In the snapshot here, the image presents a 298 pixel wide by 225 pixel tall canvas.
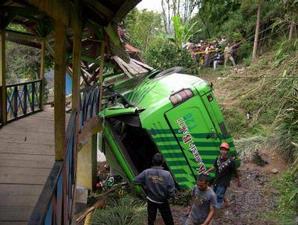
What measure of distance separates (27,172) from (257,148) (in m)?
8.09

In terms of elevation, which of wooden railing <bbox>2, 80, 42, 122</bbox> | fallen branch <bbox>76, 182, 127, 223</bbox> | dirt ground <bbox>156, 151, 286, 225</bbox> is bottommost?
fallen branch <bbox>76, 182, 127, 223</bbox>

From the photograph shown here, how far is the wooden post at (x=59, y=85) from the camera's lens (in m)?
4.09

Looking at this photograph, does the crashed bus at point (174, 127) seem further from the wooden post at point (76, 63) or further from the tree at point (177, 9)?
the tree at point (177, 9)

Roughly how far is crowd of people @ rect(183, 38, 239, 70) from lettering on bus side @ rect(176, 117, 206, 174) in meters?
12.4

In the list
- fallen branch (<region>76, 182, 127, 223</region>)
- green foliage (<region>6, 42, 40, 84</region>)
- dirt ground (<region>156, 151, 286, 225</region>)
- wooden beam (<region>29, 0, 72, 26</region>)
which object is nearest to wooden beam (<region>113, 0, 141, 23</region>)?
wooden beam (<region>29, 0, 72, 26</region>)

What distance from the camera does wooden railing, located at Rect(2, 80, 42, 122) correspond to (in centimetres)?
986

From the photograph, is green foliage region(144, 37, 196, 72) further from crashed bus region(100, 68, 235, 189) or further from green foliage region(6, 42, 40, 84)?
crashed bus region(100, 68, 235, 189)

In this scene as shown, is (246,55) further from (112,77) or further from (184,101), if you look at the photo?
(184,101)

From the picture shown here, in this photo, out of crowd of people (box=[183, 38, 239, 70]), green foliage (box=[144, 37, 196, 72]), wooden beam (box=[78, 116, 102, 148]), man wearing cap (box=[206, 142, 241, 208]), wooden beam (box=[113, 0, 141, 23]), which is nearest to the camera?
wooden beam (box=[113, 0, 141, 23])

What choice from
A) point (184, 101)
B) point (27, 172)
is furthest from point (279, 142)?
point (27, 172)

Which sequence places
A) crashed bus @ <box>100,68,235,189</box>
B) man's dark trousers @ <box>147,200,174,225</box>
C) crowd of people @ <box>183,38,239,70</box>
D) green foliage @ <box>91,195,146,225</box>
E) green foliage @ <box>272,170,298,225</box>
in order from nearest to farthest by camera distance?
man's dark trousers @ <box>147,200,174,225</box>
green foliage @ <box>272,170,298,225</box>
green foliage @ <box>91,195,146,225</box>
crashed bus @ <box>100,68,235,189</box>
crowd of people @ <box>183,38,239,70</box>

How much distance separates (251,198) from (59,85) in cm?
704

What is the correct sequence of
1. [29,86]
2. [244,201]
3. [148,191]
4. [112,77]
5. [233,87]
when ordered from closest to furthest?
[148,191] → [244,201] → [29,86] → [112,77] → [233,87]

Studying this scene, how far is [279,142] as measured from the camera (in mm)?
11805
